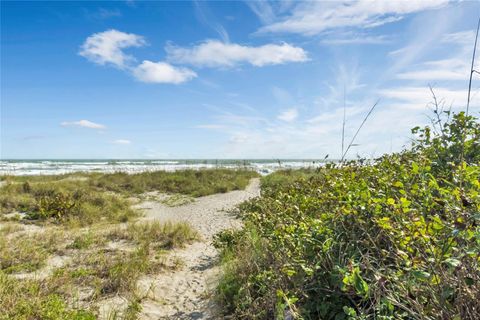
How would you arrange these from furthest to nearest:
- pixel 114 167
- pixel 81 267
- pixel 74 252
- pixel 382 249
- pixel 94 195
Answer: pixel 114 167 < pixel 94 195 < pixel 74 252 < pixel 81 267 < pixel 382 249

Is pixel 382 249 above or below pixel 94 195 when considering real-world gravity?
above

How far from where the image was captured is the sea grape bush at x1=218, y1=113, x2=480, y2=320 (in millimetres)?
1949

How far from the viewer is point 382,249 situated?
2.51 m

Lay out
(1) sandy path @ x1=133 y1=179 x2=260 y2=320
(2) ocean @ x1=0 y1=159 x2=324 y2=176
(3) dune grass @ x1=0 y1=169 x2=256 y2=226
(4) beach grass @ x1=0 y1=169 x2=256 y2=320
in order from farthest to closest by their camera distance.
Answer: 1. (2) ocean @ x1=0 y1=159 x2=324 y2=176
2. (3) dune grass @ x1=0 y1=169 x2=256 y2=226
3. (1) sandy path @ x1=133 y1=179 x2=260 y2=320
4. (4) beach grass @ x1=0 y1=169 x2=256 y2=320

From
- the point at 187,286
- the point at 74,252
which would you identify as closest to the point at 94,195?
the point at 74,252

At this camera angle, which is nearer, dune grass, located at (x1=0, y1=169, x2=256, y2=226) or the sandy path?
the sandy path

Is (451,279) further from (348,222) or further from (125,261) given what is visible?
(125,261)

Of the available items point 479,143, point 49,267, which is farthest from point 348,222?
point 49,267

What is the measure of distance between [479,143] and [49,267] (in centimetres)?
751

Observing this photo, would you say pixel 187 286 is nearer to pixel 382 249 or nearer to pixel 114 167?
pixel 382 249

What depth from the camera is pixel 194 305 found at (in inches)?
191

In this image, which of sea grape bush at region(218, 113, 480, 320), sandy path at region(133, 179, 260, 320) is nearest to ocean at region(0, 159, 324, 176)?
sandy path at region(133, 179, 260, 320)

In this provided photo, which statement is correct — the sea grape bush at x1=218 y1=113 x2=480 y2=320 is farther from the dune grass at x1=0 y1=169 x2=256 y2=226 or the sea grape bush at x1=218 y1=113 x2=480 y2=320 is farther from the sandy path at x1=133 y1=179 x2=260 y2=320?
the dune grass at x1=0 y1=169 x2=256 y2=226

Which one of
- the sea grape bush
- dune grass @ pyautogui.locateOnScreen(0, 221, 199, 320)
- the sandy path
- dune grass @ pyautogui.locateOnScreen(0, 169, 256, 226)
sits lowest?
the sandy path
